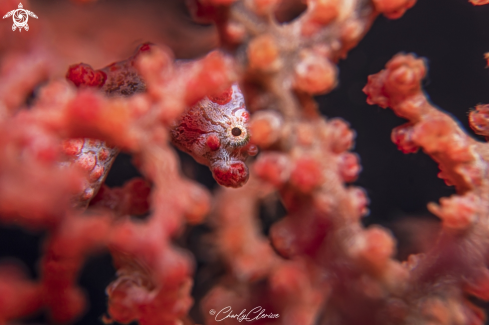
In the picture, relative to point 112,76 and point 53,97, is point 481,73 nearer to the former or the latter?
point 112,76

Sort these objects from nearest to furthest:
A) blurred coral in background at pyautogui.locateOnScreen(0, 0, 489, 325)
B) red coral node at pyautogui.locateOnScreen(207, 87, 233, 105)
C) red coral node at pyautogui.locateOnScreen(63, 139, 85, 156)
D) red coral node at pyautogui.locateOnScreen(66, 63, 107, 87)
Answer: blurred coral in background at pyautogui.locateOnScreen(0, 0, 489, 325) → red coral node at pyautogui.locateOnScreen(66, 63, 107, 87) → red coral node at pyautogui.locateOnScreen(63, 139, 85, 156) → red coral node at pyautogui.locateOnScreen(207, 87, 233, 105)

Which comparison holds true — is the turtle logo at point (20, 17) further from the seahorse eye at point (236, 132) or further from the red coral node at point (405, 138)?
the red coral node at point (405, 138)

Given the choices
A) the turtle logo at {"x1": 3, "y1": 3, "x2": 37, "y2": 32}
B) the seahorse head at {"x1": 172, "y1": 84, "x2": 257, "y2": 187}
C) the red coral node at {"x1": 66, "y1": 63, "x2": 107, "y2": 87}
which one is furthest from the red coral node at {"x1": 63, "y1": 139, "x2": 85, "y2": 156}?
the turtle logo at {"x1": 3, "y1": 3, "x2": 37, "y2": 32}

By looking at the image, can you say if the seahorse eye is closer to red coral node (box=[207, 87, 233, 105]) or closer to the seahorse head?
the seahorse head

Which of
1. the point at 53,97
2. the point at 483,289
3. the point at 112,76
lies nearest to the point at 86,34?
the point at 112,76

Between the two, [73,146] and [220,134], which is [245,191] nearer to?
[220,134]

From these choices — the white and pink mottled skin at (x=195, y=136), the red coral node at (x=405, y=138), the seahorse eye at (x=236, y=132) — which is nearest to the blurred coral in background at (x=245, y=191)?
the red coral node at (x=405, y=138)

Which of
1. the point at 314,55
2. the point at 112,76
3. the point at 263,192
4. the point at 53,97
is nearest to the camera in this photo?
the point at 53,97
